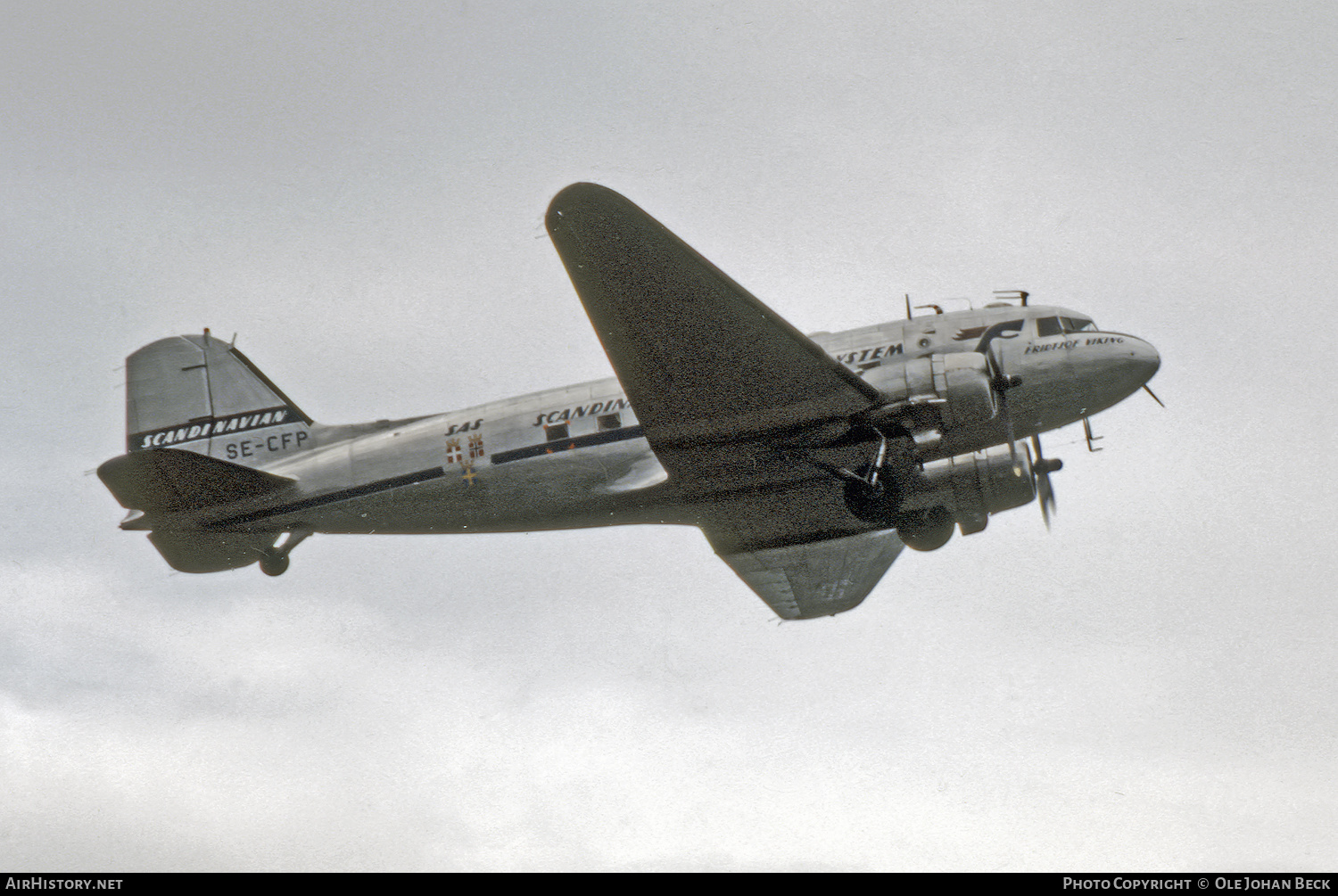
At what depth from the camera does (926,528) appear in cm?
1477

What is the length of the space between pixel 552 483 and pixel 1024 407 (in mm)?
6137

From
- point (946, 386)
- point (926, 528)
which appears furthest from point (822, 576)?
point (946, 386)

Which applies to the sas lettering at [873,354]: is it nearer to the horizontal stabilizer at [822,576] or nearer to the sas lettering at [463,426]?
the horizontal stabilizer at [822,576]

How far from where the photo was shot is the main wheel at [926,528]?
14.8m

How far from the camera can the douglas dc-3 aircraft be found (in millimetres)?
12914

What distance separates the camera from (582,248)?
1223 centimetres

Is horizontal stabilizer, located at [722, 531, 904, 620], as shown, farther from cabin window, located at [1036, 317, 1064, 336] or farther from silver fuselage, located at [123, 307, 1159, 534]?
cabin window, located at [1036, 317, 1064, 336]

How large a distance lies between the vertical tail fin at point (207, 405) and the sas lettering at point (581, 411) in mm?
4529

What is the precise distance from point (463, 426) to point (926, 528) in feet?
20.7

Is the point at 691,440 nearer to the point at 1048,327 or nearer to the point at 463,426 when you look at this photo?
the point at 463,426

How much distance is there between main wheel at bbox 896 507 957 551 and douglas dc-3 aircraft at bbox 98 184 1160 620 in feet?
0.08

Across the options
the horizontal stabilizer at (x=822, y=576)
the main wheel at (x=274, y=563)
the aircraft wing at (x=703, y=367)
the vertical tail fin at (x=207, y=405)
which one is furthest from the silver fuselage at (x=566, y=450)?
the horizontal stabilizer at (x=822, y=576)

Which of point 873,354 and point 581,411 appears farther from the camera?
point 581,411
